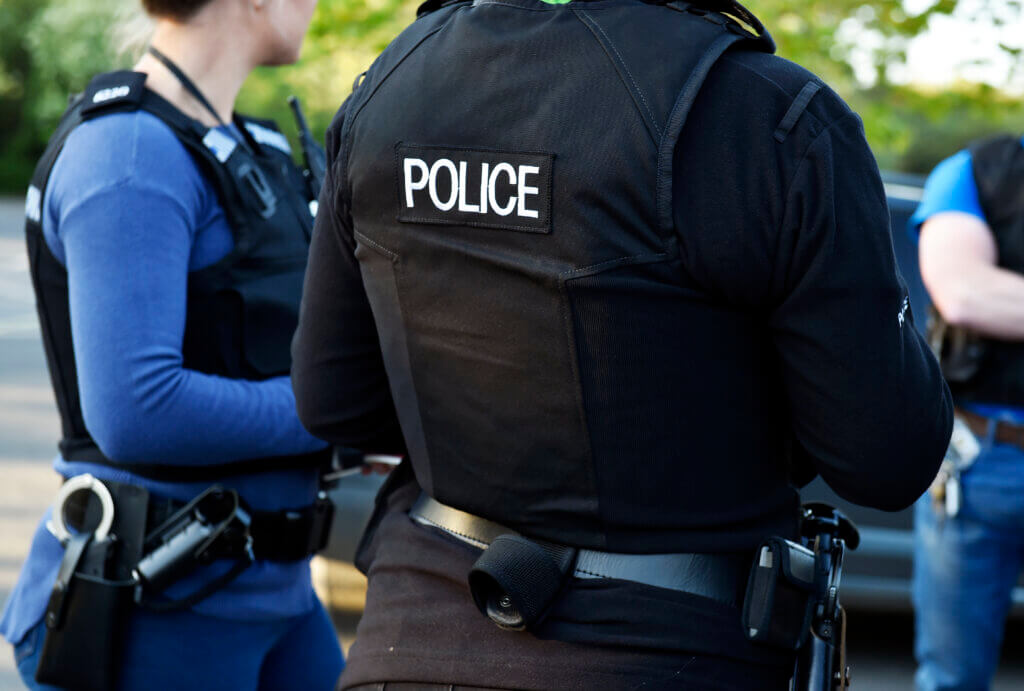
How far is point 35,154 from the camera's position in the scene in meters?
26.2

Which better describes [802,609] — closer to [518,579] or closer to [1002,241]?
[518,579]

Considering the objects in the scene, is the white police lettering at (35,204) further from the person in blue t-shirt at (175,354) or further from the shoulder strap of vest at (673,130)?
the shoulder strap of vest at (673,130)

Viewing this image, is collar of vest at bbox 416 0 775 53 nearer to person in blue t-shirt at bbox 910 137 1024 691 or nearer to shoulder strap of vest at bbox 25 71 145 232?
shoulder strap of vest at bbox 25 71 145 232

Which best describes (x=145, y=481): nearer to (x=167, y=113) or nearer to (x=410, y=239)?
(x=167, y=113)

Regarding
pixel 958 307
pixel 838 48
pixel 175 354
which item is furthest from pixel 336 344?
pixel 838 48

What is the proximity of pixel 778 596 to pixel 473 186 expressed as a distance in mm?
633

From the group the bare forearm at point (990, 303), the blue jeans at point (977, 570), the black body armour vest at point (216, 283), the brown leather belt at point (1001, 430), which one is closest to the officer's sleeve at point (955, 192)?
the bare forearm at point (990, 303)

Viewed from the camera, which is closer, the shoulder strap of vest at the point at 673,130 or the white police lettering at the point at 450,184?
the shoulder strap of vest at the point at 673,130

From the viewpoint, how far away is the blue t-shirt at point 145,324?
5.87ft

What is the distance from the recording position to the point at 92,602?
1867 mm

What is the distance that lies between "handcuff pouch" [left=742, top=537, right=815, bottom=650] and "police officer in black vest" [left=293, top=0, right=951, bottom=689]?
3 centimetres

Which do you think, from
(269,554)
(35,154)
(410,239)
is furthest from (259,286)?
(35,154)

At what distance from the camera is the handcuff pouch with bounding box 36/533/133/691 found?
1.86 meters

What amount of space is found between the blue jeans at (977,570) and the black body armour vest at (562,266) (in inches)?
61.2
